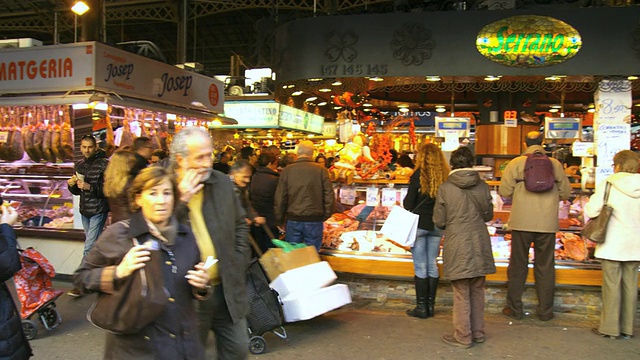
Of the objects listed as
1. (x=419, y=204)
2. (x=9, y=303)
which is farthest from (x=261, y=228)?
(x=9, y=303)

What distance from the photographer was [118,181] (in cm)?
472

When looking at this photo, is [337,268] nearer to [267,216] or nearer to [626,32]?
[267,216]

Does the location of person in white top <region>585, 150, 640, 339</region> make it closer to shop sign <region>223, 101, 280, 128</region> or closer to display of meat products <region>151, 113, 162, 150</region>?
display of meat products <region>151, 113, 162, 150</region>

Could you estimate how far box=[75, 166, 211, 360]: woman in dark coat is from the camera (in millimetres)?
2389

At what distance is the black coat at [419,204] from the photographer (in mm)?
6027

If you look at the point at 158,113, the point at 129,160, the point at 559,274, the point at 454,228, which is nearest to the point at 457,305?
the point at 454,228

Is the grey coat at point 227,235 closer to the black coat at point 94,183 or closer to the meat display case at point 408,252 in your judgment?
the meat display case at point 408,252

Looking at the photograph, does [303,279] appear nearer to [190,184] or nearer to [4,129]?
[190,184]

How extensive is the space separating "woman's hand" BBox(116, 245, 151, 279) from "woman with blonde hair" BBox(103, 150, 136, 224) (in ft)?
7.38

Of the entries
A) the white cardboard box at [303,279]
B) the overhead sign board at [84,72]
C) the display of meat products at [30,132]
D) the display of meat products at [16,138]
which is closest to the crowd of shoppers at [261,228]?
the white cardboard box at [303,279]

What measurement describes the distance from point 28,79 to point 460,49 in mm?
5871

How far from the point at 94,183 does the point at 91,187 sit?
8cm

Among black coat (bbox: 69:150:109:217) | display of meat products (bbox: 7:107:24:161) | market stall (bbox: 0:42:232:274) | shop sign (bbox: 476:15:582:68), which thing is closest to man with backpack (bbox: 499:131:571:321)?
shop sign (bbox: 476:15:582:68)

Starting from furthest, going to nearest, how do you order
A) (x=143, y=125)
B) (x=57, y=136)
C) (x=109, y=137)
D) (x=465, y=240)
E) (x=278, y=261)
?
(x=143, y=125), (x=57, y=136), (x=109, y=137), (x=278, y=261), (x=465, y=240)
